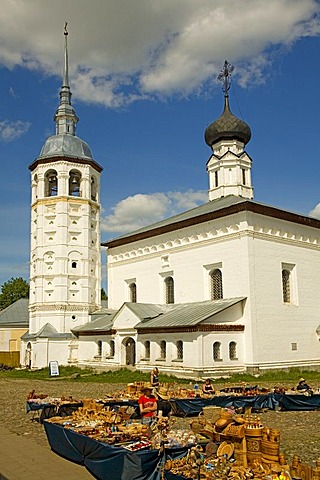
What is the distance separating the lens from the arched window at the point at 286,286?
2714cm

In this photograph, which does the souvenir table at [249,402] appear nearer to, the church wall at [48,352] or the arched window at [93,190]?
the church wall at [48,352]

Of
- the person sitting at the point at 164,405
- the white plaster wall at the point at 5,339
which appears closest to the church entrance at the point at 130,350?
the person sitting at the point at 164,405

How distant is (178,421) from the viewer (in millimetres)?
13383

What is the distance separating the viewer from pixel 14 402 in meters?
17.7

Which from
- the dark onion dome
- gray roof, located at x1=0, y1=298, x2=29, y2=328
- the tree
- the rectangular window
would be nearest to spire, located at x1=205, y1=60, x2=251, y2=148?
the dark onion dome

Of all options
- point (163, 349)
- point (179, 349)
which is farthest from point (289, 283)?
point (163, 349)

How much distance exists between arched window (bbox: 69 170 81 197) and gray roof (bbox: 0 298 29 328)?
13.3 m

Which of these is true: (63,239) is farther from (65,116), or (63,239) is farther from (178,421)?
(178,421)

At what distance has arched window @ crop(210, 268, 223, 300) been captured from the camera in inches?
1062

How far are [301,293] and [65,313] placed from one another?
49.0 feet

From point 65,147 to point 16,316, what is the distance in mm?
16393

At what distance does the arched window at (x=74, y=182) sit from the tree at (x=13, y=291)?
31592mm

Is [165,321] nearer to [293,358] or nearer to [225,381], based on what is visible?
[225,381]

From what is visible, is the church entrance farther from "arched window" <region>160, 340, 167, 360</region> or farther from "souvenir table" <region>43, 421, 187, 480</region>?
"souvenir table" <region>43, 421, 187, 480</region>
